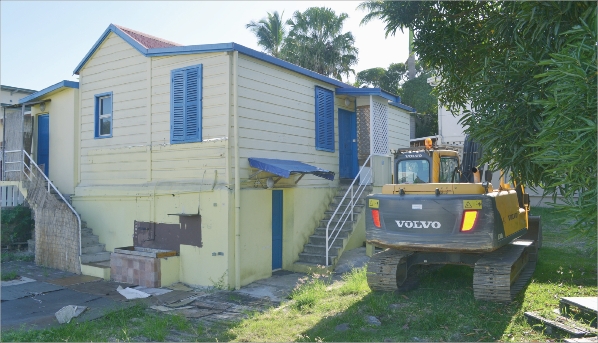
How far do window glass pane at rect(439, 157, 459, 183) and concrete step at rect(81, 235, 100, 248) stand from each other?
873cm

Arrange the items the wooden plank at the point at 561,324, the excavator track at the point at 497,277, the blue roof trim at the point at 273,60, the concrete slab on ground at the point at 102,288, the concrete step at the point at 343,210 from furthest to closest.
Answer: the concrete step at the point at 343,210 < the blue roof trim at the point at 273,60 < the concrete slab on ground at the point at 102,288 < the excavator track at the point at 497,277 < the wooden plank at the point at 561,324

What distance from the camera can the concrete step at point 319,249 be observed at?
37.4ft

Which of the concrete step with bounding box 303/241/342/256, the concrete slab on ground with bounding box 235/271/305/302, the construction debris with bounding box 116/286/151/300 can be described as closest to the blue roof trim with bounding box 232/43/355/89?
the concrete step with bounding box 303/241/342/256

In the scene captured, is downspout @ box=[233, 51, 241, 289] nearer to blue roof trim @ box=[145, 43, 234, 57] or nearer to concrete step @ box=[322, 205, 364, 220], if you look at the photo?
blue roof trim @ box=[145, 43, 234, 57]

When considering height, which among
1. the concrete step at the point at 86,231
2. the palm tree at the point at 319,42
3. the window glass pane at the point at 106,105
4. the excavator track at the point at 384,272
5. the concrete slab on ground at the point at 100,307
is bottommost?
the concrete slab on ground at the point at 100,307

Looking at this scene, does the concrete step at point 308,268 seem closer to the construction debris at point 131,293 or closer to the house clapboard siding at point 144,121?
the house clapboard siding at point 144,121

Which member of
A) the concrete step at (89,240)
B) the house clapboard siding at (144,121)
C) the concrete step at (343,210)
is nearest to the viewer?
the house clapboard siding at (144,121)

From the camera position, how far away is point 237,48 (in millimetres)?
9984

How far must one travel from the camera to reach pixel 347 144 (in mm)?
14180

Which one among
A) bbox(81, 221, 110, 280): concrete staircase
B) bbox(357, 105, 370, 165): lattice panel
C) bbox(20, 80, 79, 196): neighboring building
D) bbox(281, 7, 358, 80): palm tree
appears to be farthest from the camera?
bbox(281, 7, 358, 80): palm tree

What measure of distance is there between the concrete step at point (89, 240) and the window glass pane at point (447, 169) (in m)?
8.73

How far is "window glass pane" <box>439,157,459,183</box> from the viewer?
29.5ft

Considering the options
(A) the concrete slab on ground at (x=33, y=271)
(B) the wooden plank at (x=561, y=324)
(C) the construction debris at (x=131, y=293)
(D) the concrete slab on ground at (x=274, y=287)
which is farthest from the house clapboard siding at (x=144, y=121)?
(B) the wooden plank at (x=561, y=324)

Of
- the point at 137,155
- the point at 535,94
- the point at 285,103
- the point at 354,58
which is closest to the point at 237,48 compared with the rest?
the point at 285,103
